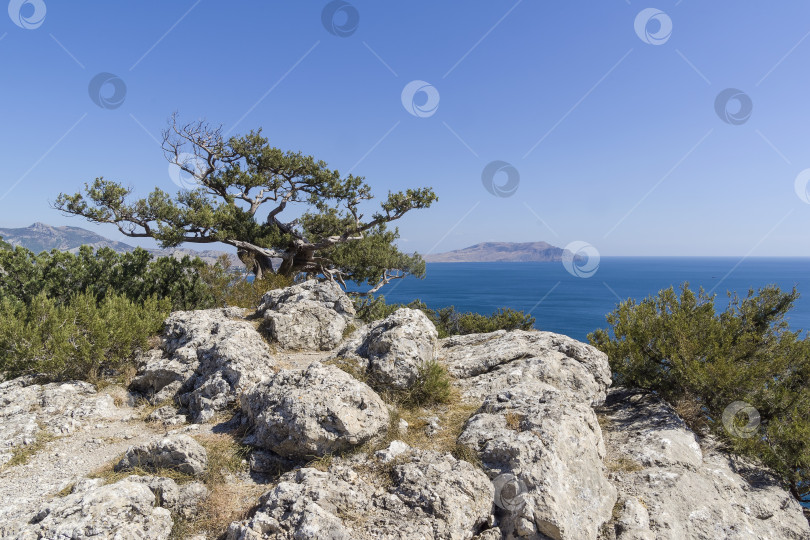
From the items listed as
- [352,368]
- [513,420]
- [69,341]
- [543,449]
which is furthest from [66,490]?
[543,449]

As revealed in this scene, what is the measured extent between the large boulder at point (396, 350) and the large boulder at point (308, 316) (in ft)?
7.27

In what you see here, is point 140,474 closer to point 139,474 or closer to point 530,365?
point 139,474

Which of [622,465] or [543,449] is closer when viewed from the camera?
[543,449]

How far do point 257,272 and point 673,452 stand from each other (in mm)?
19842

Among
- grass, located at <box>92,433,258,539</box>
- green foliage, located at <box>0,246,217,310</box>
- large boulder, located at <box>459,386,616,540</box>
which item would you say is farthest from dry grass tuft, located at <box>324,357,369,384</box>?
green foliage, located at <box>0,246,217,310</box>

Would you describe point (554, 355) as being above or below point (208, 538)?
above

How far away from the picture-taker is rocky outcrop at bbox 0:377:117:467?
707 cm

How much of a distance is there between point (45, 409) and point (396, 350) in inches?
271

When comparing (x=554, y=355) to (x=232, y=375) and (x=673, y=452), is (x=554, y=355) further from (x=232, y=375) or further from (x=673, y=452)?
(x=232, y=375)

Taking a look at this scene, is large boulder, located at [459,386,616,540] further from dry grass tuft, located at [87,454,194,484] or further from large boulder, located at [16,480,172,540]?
large boulder, located at [16,480,172,540]

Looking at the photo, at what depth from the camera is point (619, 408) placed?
9.23m

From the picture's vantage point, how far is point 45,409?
26.0ft

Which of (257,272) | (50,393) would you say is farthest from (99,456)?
(257,272)

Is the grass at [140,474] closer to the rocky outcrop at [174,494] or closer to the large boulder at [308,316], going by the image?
the rocky outcrop at [174,494]
